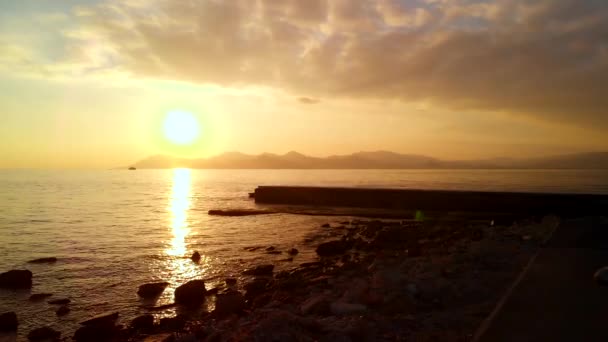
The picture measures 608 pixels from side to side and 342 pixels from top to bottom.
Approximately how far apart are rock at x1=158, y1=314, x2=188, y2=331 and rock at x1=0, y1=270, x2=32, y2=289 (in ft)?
24.6

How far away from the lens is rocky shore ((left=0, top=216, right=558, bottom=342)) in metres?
7.02

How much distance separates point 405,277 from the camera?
10.4 metres

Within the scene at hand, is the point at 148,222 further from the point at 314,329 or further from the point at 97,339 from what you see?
the point at 314,329

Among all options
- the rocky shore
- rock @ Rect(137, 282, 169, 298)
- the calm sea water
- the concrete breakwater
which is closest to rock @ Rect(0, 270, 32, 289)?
the rocky shore

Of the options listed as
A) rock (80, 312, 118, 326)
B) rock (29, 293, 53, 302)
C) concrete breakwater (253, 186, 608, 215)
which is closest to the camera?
rock (80, 312, 118, 326)

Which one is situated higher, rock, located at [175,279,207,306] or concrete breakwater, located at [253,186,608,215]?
concrete breakwater, located at [253,186,608,215]

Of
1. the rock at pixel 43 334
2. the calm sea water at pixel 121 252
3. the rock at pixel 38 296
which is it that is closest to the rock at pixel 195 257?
the calm sea water at pixel 121 252

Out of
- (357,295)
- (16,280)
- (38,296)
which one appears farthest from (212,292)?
(16,280)

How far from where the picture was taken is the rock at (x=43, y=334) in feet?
32.0

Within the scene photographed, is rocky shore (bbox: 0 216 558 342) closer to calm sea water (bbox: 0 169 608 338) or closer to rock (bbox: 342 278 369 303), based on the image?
rock (bbox: 342 278 369 303)

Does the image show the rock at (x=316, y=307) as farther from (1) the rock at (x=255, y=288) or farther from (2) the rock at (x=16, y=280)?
(2) the rock at (x=16, y=280)

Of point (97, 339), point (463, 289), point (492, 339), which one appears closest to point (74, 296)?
point (97, 339)

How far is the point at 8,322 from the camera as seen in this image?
10.4m

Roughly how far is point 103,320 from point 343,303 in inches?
267
